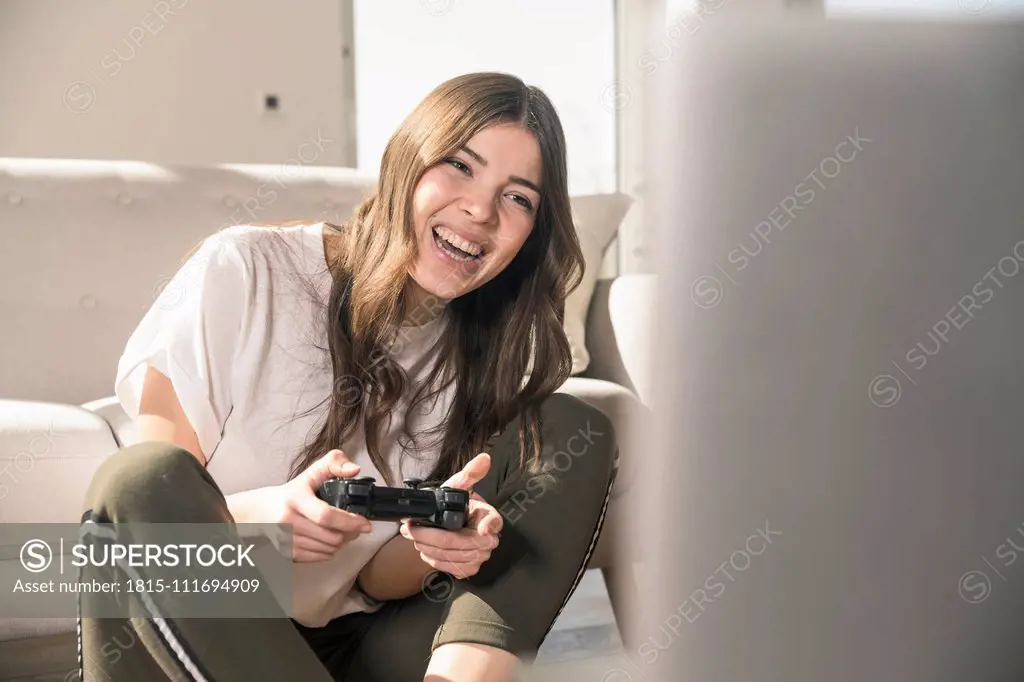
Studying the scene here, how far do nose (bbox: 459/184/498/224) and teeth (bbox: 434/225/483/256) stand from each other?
2cm

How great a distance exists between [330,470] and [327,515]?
31 millimetres

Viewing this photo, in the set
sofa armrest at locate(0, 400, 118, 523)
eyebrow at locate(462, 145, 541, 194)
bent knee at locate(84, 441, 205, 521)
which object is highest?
eyebrow at locate(462, 145, 541, 194)

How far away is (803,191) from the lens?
171 millimetres

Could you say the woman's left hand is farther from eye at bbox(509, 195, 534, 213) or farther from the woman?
eye at bbox(509, 195, 534, 213)

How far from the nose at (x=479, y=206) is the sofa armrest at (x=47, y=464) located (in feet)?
1.26

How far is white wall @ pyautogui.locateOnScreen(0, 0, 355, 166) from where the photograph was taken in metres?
1.52

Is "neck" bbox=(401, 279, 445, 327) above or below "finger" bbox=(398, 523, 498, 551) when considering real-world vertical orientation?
above

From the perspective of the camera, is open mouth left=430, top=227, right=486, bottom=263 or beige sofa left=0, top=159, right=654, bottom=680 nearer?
open mouth left=430, top=227, right=486, bottom=263

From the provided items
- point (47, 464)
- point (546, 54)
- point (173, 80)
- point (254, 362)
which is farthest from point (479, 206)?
point (173, 80)

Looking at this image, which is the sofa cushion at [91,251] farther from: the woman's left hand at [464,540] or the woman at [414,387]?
the woman's left hand at [464,540]

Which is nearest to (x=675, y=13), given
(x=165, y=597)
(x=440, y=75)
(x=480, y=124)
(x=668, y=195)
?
(x=668, y=195)

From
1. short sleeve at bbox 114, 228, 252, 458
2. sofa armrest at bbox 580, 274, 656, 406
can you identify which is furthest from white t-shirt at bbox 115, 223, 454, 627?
sofa armrest at bbox 580, 274, 656, 406

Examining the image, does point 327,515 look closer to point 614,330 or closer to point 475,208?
point 475,208

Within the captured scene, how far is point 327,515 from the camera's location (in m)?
0.54
